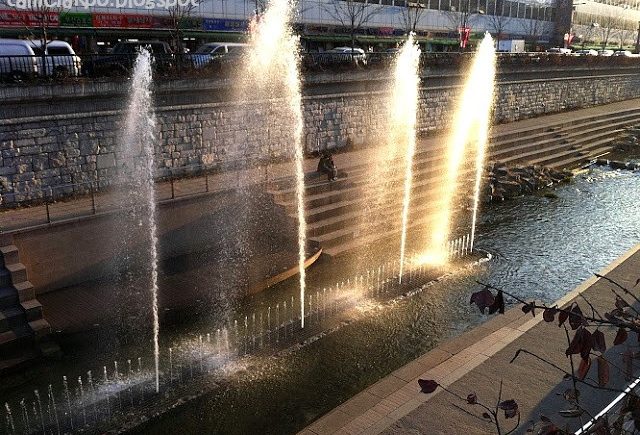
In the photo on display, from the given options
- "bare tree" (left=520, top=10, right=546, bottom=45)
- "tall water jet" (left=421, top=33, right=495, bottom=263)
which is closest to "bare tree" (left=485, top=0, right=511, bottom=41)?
"bare tree" (left=520, top=10, right=546, bottom=45)

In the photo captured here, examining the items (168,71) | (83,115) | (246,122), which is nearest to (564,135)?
(246,122)

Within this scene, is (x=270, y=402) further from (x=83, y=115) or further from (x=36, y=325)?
(x=83, y=115)

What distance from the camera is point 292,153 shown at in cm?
2106

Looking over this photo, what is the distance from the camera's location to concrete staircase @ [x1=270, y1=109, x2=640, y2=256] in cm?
1611

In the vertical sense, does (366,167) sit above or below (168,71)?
below

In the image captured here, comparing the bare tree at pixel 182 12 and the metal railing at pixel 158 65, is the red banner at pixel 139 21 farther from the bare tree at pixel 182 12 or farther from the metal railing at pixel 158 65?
the metal railing at pixel 158 65

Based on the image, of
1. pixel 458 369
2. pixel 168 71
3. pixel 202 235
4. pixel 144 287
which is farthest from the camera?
pixel 168 71

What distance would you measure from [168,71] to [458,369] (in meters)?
12.8

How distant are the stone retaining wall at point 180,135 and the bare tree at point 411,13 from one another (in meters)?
22.2

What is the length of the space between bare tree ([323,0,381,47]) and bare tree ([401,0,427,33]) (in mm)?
3271

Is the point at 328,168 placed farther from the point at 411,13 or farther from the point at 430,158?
the point at 411,13

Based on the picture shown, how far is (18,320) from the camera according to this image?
10.8 metres

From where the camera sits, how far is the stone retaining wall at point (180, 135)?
14.6m

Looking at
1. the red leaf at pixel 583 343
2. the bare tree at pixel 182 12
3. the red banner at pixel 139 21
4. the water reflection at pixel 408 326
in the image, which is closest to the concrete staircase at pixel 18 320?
the water reflection at pixel 408 326
